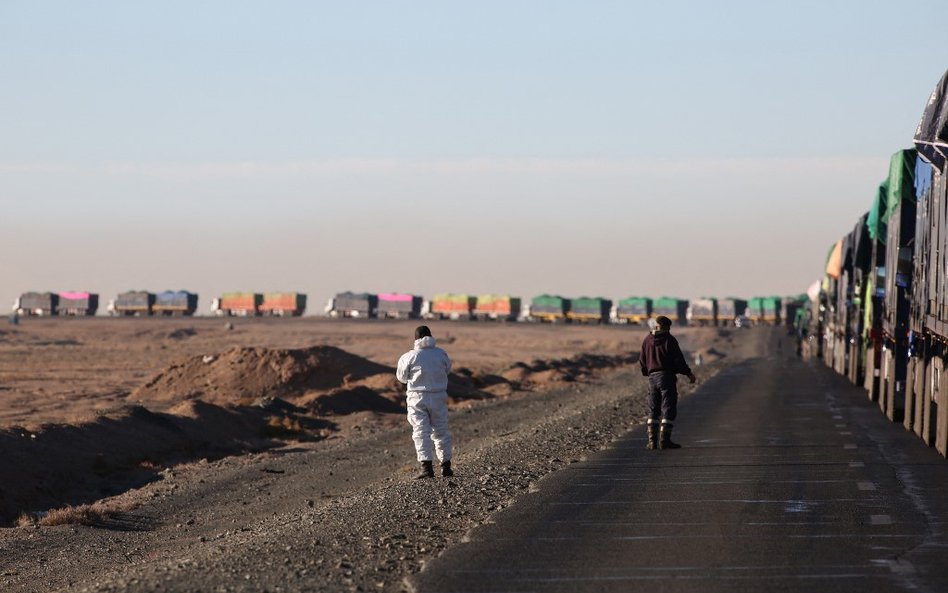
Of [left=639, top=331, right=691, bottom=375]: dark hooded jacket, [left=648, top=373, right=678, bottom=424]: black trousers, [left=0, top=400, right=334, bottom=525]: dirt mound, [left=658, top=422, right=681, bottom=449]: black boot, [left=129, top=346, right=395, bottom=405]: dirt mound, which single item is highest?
[left=639, top=331, right=691, bottom=375]: dark hooded jacket

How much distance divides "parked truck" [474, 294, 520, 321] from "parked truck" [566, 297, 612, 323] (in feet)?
21.5

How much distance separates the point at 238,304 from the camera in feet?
576

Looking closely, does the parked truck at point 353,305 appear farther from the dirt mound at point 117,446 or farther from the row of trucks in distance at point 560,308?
the dirt mound at point 117,446

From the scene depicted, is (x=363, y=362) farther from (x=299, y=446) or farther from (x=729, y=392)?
(x=299, y=446)

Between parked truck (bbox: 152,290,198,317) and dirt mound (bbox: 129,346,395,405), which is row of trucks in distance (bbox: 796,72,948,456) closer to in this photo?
dirt mound (bbox: 129,346,395,405)

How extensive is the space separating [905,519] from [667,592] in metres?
4.02

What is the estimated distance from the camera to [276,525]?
15.1 m

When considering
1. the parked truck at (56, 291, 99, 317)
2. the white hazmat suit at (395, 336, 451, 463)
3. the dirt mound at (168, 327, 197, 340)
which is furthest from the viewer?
the parked truck at (56, 291, 99, 317)

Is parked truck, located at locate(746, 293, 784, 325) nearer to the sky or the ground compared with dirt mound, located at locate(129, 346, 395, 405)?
nearer to the sky

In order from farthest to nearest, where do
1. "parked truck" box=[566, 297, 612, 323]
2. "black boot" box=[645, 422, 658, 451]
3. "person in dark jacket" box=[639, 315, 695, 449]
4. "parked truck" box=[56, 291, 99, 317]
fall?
"parked truck" box=[56, 291, 99, 317]
"parked truck" box=[566, 297, 612, 323]
"black boot" box=[645, 422, 658, 451]
"person in dark jacket" box=[639, 315, 695, 449]

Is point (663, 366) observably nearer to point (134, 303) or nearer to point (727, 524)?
point (727, 524)

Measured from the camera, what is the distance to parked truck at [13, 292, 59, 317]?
580ft

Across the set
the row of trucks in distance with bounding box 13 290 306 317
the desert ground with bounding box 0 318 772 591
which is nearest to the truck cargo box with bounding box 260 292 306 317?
the row of trucks in distance with bounding box 13 290 306 317

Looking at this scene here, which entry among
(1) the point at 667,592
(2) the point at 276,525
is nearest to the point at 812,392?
(2) the point at 276,525
